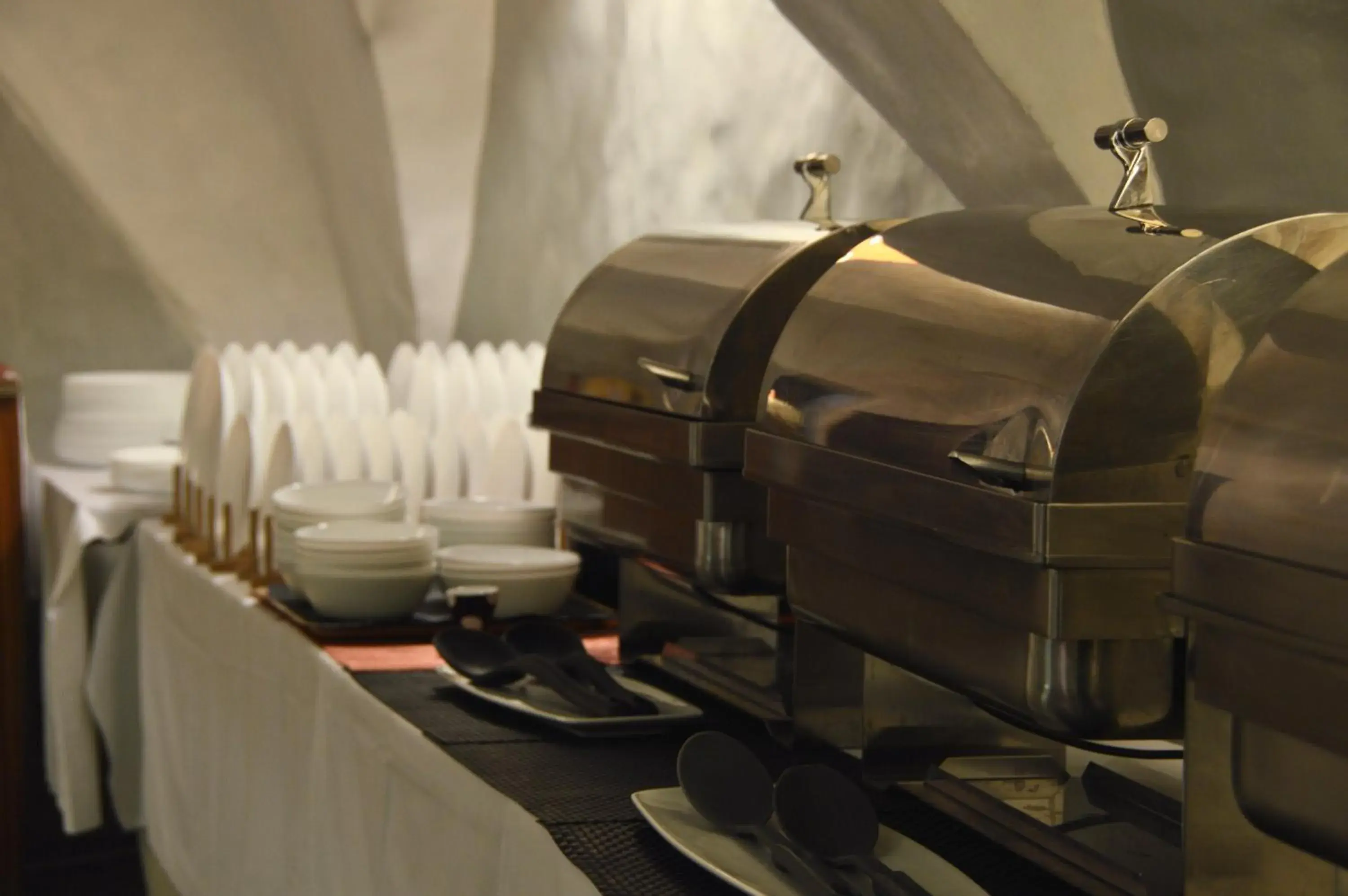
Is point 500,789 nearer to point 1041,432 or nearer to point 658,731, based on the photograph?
point 658,731

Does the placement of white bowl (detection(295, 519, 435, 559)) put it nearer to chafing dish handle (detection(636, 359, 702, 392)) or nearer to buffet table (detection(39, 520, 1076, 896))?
buffet table (detection(39, 520, 1076, 896))

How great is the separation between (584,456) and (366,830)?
41cm

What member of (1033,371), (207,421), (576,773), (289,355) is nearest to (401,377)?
(289,355)

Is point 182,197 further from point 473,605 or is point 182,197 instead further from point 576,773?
point 576,773

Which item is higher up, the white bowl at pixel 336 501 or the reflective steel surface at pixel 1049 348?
the reflective steel surface at pixel 1049 348

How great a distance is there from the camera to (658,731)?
4.36ft

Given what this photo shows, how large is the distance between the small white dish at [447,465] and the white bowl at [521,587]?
1.56ft

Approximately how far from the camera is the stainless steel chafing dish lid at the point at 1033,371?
0.89 m

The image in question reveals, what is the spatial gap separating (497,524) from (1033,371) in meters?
1.12

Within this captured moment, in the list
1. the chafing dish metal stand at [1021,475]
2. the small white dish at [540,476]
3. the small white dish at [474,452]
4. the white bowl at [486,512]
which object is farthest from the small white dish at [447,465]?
the chafing dish metal stand at [1021,475]

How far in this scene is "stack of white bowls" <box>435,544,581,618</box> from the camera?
68.9 inches

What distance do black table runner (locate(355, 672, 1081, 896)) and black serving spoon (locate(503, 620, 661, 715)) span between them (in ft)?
0.24

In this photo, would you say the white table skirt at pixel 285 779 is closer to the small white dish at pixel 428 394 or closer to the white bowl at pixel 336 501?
the white bowl at pixel 336 501

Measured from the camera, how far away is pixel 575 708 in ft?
4.53
